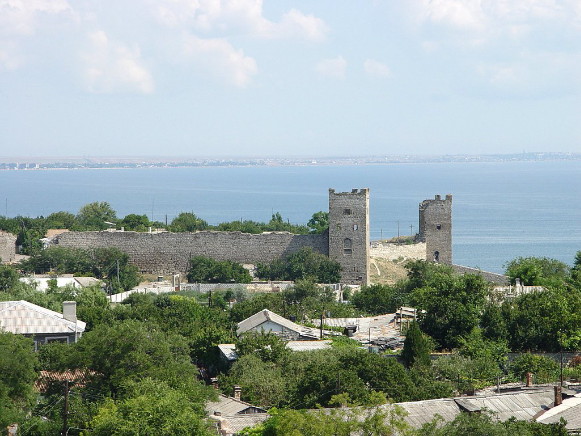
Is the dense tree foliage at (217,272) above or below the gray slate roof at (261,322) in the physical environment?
below

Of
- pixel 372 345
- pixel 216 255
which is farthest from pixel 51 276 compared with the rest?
pixel 372 345

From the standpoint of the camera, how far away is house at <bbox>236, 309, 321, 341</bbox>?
2798cm

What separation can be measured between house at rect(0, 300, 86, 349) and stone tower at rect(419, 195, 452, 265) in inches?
826

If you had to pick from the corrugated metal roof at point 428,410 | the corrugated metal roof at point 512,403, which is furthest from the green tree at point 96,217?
the corrugated metal roof at point 428,410

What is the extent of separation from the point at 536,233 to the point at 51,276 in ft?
177

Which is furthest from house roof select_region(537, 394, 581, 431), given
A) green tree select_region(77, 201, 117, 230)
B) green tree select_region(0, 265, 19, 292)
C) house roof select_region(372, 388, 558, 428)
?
green tree select_region(77, 201, 117, 230)

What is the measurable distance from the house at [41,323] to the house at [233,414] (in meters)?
6.10

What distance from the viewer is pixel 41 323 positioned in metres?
27.0

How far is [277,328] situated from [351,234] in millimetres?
14670

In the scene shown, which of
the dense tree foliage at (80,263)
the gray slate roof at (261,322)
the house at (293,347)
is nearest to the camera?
the house at (293,347)

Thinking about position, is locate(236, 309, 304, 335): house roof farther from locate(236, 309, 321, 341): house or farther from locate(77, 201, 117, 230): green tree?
locate(77, 201, 117, 230): green tree

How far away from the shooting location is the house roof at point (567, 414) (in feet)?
56.3

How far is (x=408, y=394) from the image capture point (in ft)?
67.7

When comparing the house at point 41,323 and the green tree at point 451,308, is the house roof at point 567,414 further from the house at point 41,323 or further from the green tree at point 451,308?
the house at point 41,323
